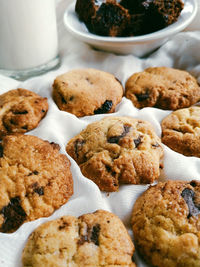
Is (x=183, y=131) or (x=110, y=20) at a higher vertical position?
(x=110, y=20)

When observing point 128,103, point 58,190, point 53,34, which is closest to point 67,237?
point 58,190

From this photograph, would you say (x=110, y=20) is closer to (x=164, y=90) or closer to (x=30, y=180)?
(x=164, y=90)

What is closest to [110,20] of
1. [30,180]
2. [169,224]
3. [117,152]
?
[117,152]

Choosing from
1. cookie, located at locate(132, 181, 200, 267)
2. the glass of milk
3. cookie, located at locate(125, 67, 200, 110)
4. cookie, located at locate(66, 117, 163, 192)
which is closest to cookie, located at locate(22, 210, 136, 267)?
cookie, located at locate(132, 181, 200, 267)

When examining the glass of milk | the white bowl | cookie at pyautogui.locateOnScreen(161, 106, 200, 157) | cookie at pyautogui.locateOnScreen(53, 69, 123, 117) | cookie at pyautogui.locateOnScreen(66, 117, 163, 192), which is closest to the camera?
cookie at pyautogui.locateOnScreen(66, 117, 163, 192)

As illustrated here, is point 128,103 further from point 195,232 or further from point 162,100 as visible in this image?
point 195,232

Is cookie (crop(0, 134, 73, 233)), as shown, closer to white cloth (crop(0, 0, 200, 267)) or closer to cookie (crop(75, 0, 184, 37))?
white cloth (crop(0, 0, 200, 267))

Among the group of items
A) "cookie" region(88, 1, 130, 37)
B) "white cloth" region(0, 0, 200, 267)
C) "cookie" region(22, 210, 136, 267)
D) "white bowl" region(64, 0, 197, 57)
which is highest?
"cookie" region(88, 1, 130, 37)
